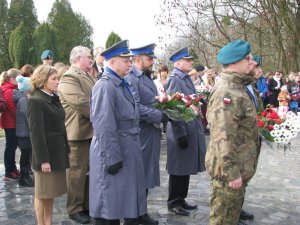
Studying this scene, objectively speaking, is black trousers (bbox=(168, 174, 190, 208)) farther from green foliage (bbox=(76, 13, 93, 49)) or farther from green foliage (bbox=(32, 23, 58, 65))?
green foliage (bbox=(76, 13, 93, 49))

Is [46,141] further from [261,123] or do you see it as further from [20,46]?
[20,46]

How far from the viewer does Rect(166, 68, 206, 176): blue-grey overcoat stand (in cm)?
543

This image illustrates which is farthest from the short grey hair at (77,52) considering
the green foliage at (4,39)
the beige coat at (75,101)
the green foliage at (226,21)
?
the green foliage at (4,39)

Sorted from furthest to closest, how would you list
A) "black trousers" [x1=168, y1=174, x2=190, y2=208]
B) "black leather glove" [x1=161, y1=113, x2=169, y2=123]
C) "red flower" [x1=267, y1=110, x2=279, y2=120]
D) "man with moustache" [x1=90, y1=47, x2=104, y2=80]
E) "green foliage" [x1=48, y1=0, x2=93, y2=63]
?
"green foliage" [x1=48, y1=0, x2=93, y2=63] → "man with moustache" [x1=90, y1=47, x2=104, y2=80] → "black trousers" [x1=168, y1=174, x2=190, y2=208] → "black leather glove" [x1=161, y1=113, x2=169, y2=123] → "red flower" [x1=267, y1=110, x2=279, y2=120]

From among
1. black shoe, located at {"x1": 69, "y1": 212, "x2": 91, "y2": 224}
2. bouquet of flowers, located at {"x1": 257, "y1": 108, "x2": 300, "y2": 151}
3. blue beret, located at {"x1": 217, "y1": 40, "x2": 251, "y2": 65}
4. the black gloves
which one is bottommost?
black shoe, located at {"x1": 69, "y1": 212, "x2": 91, "y2": 224}

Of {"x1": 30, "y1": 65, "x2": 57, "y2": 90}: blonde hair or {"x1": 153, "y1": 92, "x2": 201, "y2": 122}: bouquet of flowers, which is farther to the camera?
{"x1": 153, "y1": 92, "x2": 201, "y2": 122}: bouquet of flowers

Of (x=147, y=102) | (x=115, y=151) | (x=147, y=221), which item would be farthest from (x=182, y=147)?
(x=115, y=151)

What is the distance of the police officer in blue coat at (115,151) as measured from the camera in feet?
12.8

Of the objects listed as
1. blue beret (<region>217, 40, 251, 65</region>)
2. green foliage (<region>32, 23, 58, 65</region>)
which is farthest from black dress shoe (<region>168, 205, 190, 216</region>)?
green foliage (<region>32, 23, 58, 65</region>)

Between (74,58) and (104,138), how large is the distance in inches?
72.0

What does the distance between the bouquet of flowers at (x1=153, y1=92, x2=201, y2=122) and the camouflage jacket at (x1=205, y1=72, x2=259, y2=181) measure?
1.35 m

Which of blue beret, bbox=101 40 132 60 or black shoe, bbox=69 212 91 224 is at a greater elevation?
blue beret, bbox=101 40 132 60

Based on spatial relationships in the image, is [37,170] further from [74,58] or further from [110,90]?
[74,58]

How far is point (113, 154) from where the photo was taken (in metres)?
→ 3.85
